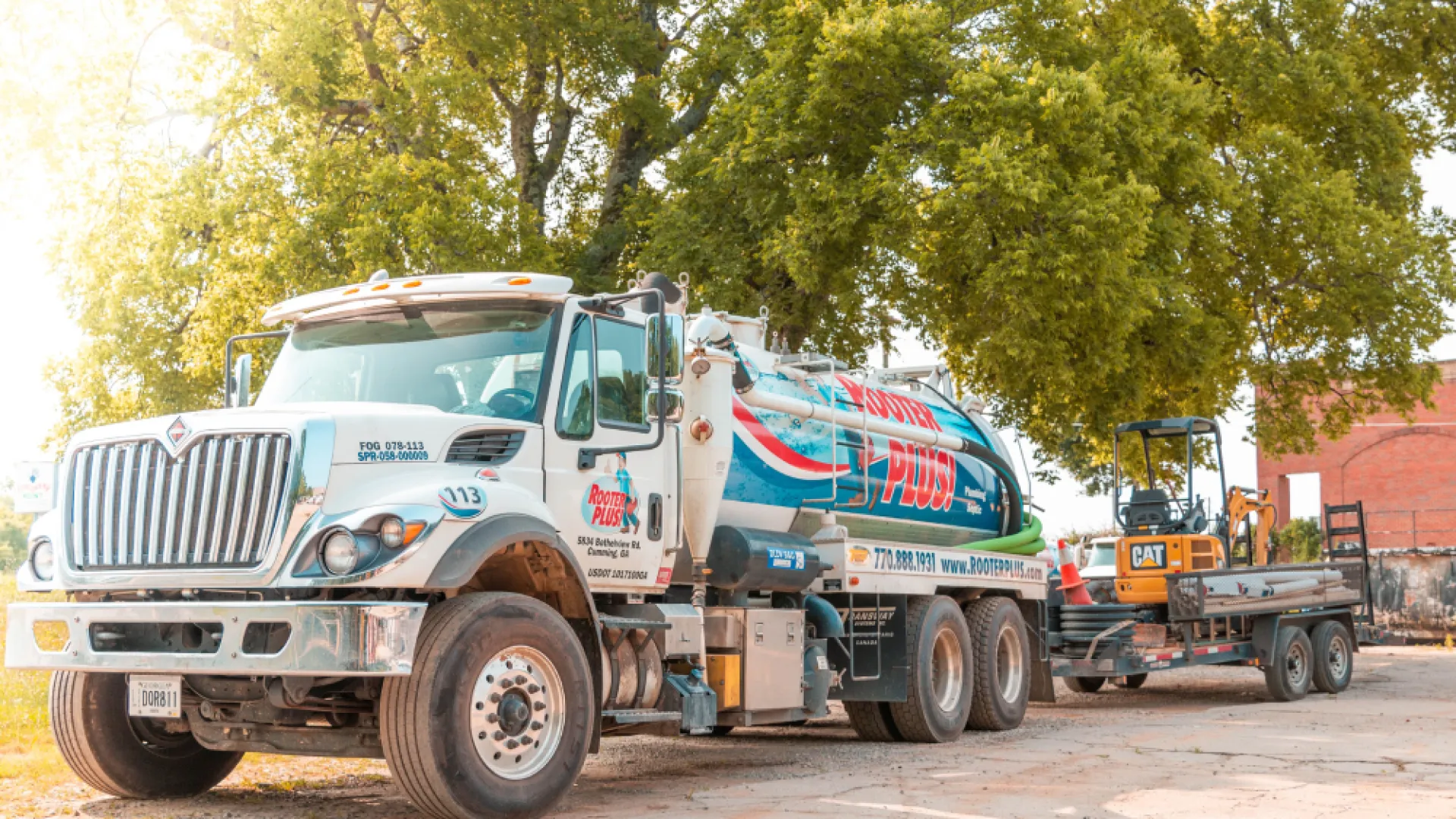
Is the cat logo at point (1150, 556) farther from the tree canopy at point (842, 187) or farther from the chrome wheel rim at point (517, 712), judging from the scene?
the chrome wheel rim at point (517, 712)

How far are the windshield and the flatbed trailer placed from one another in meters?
8.46

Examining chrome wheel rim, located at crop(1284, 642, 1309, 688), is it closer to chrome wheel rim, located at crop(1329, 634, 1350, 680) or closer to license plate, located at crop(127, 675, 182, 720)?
chrome wheel rim, located at crop(1329, 634, 1350, 680)

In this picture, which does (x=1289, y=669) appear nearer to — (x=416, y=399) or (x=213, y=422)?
(x=416, y=399)

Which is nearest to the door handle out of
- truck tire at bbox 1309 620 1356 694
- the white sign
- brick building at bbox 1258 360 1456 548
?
the white sign

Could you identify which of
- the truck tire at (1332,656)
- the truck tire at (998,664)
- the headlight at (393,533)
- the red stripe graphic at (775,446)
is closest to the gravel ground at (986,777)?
the truck tire at (998,664)

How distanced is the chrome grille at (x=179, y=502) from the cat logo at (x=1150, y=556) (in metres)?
11.9

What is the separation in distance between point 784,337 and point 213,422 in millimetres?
15007

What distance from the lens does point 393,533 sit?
24.1ft

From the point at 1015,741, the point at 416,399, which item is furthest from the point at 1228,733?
the point at 416,399

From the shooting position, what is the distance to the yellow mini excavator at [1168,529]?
16797 millimetres

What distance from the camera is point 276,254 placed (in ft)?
64.1

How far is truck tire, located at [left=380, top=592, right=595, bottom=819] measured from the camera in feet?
24.1

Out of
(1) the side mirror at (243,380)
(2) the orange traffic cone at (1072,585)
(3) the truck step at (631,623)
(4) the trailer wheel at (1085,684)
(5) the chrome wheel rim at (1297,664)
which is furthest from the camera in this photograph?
(4) the trailer wheel at (1085,684)

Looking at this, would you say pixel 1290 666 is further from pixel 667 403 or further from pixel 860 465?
pixel 667 403
